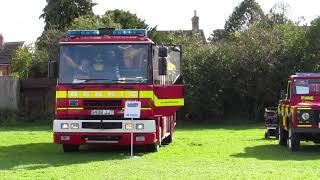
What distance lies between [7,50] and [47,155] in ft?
190

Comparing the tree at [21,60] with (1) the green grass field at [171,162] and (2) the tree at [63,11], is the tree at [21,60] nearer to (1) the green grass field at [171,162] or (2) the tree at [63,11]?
(2) the tree at [63,11]

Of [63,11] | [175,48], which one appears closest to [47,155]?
[175,48]

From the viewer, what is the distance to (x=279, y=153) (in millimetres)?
17859

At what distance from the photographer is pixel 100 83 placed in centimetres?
1717

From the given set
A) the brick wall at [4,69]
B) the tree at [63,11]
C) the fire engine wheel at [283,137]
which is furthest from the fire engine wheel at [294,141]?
the brick wall at [4,69]

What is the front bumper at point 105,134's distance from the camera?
1714cm

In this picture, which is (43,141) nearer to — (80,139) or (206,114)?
(80,139)

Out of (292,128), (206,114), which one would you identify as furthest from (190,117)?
(292,128)

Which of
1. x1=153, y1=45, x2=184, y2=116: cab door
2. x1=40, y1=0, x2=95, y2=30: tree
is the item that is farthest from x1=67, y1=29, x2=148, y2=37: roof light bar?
x1=40, y1=0, x2=95, y2=30: tree

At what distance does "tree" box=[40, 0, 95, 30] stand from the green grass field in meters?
36.1

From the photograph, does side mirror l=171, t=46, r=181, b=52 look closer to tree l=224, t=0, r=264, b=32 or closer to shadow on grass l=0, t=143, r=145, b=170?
shadow on grass l=0, t=143, r=145, b=170

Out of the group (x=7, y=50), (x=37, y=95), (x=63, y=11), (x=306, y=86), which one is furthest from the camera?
(x=7, y=50)

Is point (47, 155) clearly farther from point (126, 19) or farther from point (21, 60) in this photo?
point (21, 60)

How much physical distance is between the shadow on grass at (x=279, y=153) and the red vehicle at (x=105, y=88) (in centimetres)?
291
